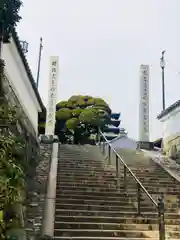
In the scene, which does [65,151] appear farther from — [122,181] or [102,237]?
[102,237]

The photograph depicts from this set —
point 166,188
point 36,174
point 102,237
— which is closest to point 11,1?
point 102,237

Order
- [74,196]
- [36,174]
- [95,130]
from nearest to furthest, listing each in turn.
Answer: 1. [74,196]
2. [36,174]
3. [95,130]

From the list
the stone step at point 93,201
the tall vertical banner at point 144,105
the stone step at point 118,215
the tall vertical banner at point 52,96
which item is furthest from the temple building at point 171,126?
the stone step at point 118,215

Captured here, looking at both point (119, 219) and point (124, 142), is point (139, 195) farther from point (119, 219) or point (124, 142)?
point (124, 142)

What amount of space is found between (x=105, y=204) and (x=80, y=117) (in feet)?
54.8

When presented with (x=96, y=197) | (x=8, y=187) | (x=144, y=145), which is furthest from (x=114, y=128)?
(x=8, y=187)

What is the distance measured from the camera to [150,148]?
65.6 ft

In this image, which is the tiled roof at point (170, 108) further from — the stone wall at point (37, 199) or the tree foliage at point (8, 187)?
the tree foliage at point (8, 187)

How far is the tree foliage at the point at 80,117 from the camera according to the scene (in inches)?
1009

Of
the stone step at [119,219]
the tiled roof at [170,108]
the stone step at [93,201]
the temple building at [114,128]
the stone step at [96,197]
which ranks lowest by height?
the stone step at [119,219]

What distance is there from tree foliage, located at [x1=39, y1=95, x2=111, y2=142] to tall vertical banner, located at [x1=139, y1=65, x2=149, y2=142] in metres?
5.11

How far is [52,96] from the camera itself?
61.8 ft

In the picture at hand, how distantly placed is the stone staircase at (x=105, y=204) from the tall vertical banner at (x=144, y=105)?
20.9ft

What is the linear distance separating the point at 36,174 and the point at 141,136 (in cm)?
1000
